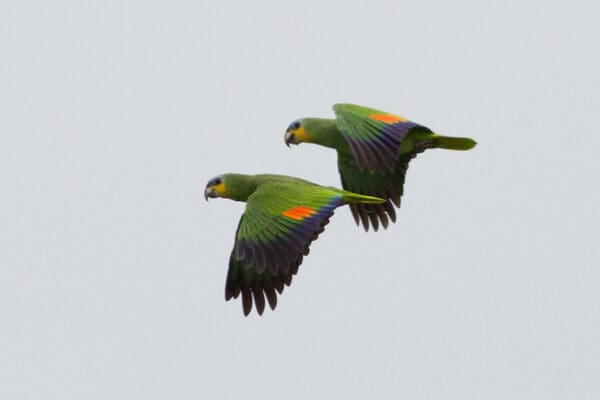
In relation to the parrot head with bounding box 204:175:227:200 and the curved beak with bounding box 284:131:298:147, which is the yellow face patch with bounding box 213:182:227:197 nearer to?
the parrot head with bounding box 204:175:227:200

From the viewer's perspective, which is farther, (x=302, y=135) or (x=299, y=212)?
(x=302, y=135)

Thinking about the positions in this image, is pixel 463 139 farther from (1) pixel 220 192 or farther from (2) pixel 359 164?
(1) pixel 220 192

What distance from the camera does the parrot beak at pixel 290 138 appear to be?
23758 mm

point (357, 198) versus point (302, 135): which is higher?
point (302, 135)

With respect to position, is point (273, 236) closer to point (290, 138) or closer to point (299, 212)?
point (299, 212)

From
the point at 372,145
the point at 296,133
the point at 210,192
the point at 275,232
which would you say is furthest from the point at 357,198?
the point at 210,192

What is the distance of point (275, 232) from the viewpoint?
21391 millimetres

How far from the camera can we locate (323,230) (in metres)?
21.5

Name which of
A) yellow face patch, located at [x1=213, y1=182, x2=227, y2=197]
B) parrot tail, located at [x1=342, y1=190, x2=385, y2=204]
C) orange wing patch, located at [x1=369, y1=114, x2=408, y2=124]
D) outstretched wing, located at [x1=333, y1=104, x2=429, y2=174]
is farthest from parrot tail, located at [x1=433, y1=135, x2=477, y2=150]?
yellow face patch, located at [x1=213, y1=182, x2=227, y2=197]

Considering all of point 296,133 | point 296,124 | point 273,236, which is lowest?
point 273,236

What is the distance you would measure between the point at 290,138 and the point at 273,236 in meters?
2.76

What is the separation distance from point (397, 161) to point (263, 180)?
212 cm

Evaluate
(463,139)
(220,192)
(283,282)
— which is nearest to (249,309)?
(283,282)

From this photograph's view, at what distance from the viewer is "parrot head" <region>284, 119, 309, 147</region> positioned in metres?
23.6
